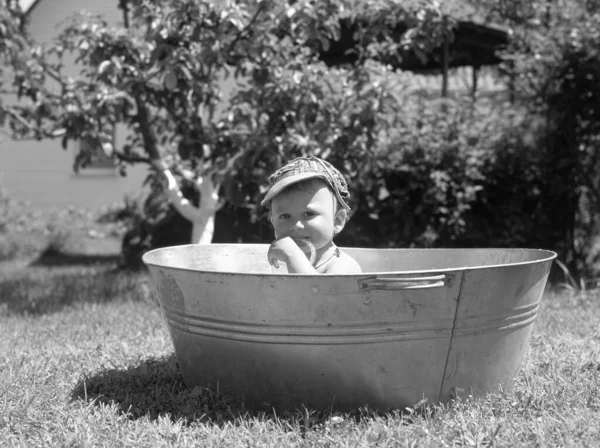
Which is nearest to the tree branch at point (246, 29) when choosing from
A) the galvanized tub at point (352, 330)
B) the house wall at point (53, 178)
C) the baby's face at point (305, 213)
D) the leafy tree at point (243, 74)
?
the leafy tree at point (243, 74)

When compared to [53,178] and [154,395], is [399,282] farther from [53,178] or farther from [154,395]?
[53,178]

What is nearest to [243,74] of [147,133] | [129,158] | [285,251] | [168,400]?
[147,133]

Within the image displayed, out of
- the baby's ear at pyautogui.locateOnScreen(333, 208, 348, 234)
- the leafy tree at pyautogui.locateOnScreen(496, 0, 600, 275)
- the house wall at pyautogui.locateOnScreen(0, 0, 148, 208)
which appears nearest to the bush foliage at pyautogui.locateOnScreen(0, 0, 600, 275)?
the leafy tree at pyautogui.locateOnScreen(496, 0, 600, 275)

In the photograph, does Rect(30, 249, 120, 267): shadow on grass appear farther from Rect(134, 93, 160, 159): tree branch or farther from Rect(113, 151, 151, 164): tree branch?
Rect(134, 93, 160, 159): tree branch

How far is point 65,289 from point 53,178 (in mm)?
7218

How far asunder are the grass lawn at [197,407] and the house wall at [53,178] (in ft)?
26.7

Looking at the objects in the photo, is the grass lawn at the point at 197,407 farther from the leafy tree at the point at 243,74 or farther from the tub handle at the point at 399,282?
the leafy tree at the point at 243,74

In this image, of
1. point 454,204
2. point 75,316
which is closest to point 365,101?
point 454,204

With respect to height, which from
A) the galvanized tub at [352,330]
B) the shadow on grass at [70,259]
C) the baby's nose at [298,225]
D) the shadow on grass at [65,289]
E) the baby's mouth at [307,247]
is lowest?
the shadow on grass at [70,259]

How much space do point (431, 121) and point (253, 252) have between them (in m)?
3.38

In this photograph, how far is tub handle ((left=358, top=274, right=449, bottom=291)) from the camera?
206 cm

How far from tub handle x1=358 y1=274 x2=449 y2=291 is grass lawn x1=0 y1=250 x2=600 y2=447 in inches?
16.9

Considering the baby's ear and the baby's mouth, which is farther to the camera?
the baby's ear

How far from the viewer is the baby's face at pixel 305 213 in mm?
2479
